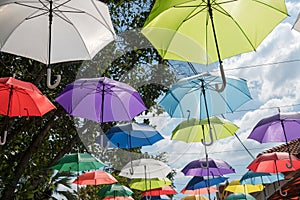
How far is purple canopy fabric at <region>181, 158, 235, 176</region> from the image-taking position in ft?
20.7

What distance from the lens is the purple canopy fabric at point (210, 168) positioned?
6.31 meters

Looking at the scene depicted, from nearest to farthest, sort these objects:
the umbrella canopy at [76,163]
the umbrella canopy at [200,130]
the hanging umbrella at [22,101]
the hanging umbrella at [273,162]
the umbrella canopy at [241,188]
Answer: the hanging umbrella at [22,101], the umbrella canopy at [200,130], the umbrella canopy at [76,163], the hanging umbrella at [273,162], the umbrella canopy at [241,188]

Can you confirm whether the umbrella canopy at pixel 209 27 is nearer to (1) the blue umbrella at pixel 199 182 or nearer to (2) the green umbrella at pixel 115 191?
(1) the blue umbrella at pixel 199 182

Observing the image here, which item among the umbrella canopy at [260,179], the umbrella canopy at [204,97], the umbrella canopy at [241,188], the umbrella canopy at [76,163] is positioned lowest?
the umbrella canopy at [241,188]

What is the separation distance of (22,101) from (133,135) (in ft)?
6.45

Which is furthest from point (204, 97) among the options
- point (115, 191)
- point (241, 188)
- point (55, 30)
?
point (241, 188)

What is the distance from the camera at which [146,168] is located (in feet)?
21.1

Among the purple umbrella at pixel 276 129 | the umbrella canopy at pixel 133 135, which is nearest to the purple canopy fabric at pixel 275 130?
the purple umbrella at pixel 276 129

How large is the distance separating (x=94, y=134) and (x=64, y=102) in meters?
3.19

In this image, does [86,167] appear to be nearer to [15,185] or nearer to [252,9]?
[15,185]

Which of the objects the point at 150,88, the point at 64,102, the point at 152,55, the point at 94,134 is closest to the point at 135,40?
the point at 152,55

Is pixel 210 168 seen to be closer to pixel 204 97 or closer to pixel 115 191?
pixel 204 97

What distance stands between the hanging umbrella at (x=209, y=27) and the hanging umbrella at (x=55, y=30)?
1.33ft

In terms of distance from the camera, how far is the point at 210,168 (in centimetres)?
632
